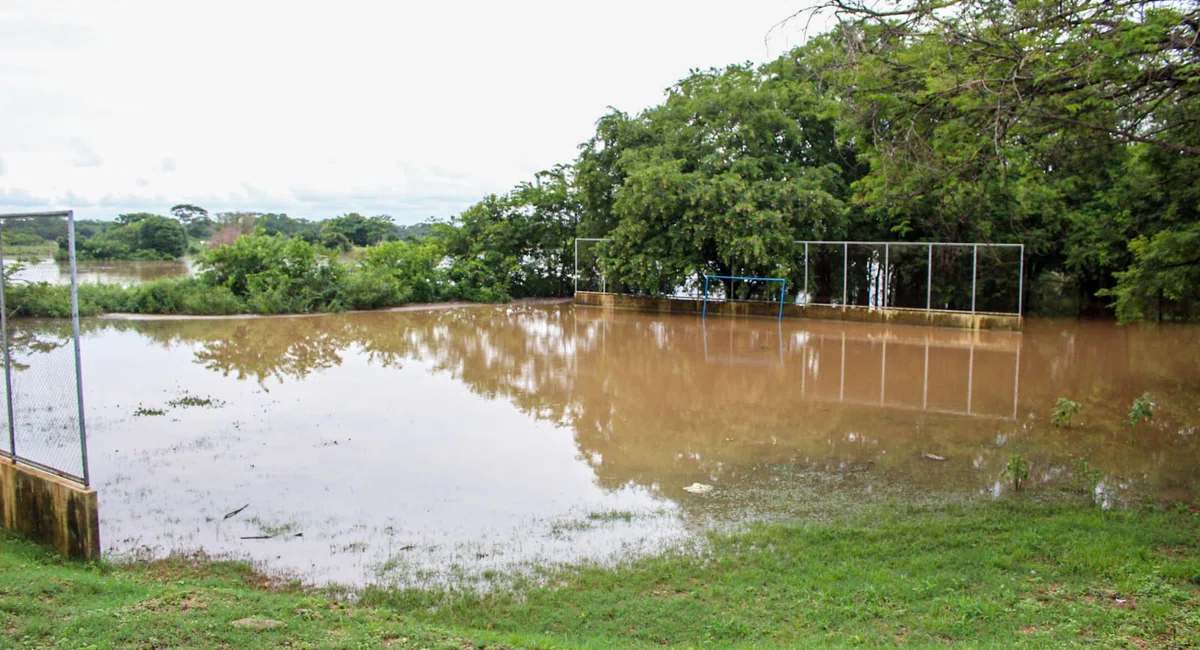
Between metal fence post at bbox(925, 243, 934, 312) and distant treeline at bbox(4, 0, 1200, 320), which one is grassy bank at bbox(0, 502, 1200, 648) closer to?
distant treeline at bbox(4, 0, 1200, 320)

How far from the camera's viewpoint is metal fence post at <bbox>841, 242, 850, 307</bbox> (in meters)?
21.5

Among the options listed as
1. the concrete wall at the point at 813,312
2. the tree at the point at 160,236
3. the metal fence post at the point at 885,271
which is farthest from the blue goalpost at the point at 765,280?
the tree at the point at 160,236

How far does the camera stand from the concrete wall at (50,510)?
600 centimetres

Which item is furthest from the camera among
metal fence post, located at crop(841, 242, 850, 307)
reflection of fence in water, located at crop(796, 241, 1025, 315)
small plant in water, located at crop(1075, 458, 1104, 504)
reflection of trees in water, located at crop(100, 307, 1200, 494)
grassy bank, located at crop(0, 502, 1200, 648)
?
metal fence post, located at crop(841, 242, 850, 307)

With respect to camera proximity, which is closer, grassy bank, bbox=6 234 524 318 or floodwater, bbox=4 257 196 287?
grassy bank, bbox=6 234 524 318

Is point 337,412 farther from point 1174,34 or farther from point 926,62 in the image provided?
point 1174,34

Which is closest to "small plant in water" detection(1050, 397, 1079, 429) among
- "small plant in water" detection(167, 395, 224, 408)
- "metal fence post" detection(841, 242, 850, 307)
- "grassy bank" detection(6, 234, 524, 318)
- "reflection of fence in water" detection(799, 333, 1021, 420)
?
"reflection of fence in water" detection(799, 333, 1021, 420)

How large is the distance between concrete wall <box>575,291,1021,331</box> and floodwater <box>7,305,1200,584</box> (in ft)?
2.51

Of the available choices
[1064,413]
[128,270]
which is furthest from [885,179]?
[128,270]

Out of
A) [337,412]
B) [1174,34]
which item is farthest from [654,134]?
[1174,34]

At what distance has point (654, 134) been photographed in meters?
24.3

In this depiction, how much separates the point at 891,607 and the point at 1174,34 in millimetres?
4875

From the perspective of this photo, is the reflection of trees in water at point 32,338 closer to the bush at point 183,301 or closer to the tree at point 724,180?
the tree at point 724,180

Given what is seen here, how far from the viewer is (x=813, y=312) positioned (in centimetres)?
2220
